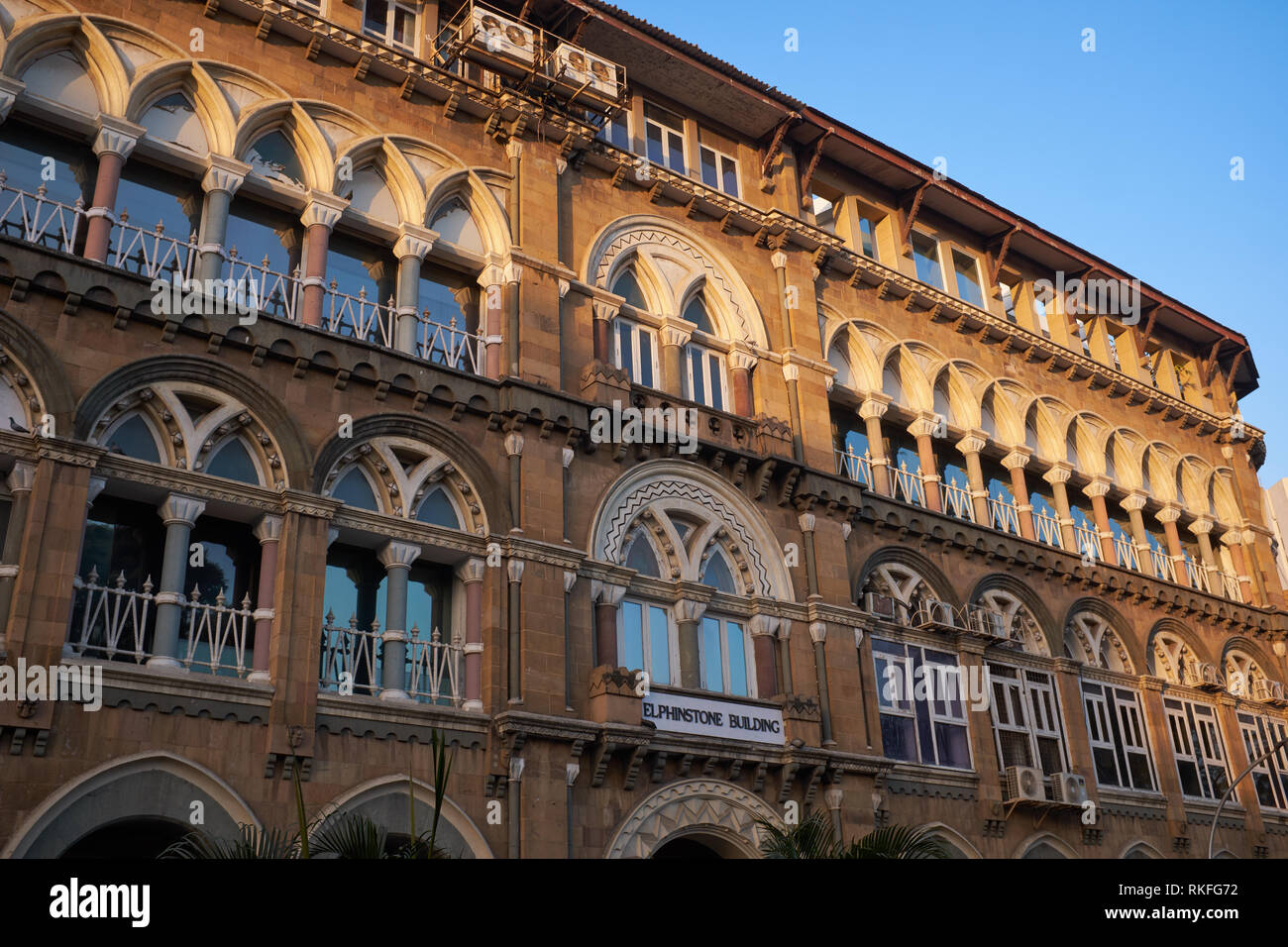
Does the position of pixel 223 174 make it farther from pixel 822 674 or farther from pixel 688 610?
pixel 822 674

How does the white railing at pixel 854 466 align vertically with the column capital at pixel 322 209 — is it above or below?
below

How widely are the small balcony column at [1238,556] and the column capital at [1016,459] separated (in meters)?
9.86

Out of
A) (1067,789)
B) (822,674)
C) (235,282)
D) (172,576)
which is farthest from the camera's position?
(1067,789)

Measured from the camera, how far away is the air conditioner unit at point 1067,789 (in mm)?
26619

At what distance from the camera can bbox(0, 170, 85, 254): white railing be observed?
18344 mm

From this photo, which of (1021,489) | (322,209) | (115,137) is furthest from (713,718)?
(115,137)

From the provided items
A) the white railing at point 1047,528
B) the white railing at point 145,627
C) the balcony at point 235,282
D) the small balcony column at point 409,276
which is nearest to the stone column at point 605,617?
the balcony at point 235,282

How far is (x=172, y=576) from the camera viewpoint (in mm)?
17609

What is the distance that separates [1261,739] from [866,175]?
18.4 metres

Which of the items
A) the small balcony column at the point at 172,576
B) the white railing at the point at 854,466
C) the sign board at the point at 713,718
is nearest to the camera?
the small balcony column at the point at 172,576

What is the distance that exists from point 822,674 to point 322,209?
12.5m

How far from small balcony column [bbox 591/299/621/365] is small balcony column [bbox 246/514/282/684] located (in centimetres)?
766

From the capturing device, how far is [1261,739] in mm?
33688

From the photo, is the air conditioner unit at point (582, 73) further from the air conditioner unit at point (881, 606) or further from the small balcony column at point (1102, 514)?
the small balcony column at point (1102, 514)
